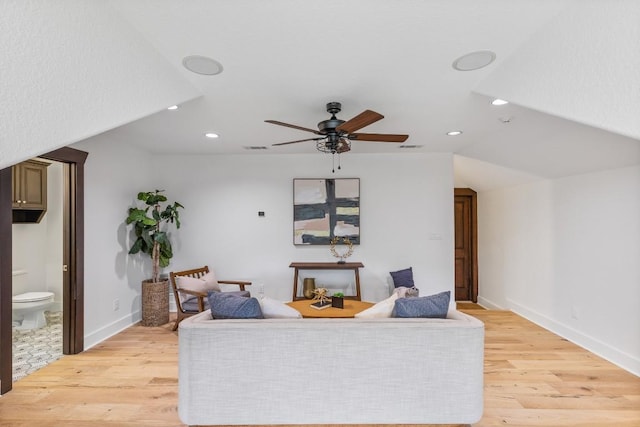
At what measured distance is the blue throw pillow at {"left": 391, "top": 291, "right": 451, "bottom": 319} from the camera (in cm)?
223

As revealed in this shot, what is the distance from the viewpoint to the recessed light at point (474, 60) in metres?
1.95

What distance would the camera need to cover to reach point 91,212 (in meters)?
3.60

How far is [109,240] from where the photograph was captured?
3.88m

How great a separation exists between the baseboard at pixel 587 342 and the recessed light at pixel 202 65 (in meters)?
4.24

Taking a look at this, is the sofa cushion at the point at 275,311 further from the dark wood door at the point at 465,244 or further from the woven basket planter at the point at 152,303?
the dark wood door at the point at 465,244

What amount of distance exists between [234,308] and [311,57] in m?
1.69

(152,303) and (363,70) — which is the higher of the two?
(363,70)

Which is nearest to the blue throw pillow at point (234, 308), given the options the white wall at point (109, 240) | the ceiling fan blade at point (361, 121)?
the ceiling fan blade at point (361, 121)

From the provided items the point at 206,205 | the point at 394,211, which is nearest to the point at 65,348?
the point at 206,205

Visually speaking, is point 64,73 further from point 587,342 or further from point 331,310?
point 587,342

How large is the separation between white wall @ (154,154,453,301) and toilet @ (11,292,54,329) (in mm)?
1538

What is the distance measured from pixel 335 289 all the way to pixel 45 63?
4.10 meters

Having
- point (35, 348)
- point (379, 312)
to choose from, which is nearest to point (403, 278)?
point (379, 312)

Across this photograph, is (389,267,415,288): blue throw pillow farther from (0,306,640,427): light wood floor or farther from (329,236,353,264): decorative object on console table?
(0,306,640,427): light wood floor
